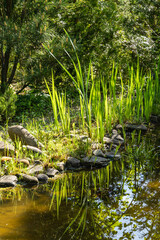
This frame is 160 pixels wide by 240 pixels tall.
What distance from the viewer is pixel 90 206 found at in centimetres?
223

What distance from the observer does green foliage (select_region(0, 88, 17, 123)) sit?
4774mm

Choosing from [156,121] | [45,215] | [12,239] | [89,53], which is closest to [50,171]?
[45,215]

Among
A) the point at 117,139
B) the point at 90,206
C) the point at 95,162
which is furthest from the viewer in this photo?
the point at 117,139

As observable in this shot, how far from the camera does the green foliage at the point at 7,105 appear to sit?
15.7ft

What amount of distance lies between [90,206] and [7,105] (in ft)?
10.1

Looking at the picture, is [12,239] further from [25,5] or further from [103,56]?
[103,56]

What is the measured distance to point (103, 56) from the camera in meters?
6.34

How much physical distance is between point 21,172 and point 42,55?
3.20m

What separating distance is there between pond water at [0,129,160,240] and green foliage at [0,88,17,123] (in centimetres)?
231

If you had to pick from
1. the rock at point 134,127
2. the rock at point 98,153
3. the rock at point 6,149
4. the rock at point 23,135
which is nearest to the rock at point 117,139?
the rock at point 134,127

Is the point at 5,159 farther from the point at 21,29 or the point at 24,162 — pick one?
the point at 21,29

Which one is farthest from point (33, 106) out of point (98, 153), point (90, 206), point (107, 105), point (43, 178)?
point (90, 206)

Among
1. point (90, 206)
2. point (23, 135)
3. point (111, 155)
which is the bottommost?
point (90, 206)

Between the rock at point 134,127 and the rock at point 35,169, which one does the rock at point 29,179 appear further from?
the rock at point 134,127
